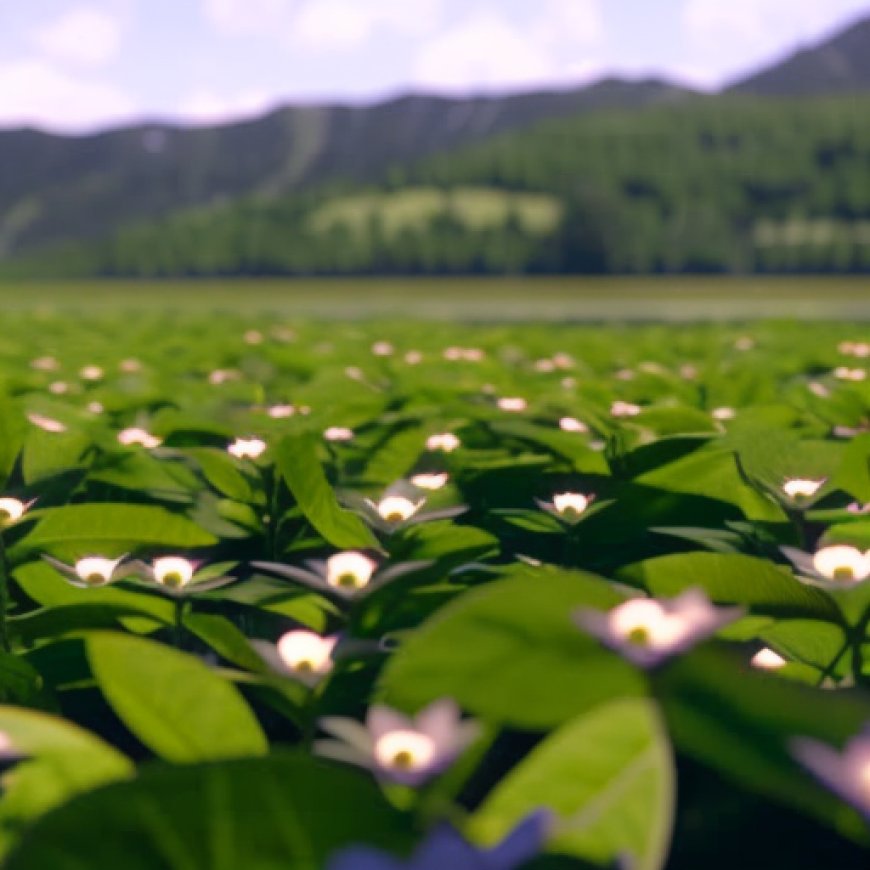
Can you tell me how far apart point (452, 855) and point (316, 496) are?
76 centimetres

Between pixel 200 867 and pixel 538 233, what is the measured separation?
60165mm

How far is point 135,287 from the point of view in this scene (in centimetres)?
3875

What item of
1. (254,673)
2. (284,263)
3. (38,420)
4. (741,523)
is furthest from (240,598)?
(284,263)

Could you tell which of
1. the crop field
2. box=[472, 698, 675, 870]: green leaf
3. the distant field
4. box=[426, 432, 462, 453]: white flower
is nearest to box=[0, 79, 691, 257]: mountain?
the distant field

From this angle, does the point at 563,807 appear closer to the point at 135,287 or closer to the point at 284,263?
the point at 135,287

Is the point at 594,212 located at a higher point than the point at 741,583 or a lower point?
lower

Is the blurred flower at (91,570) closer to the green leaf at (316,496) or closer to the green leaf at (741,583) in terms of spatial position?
the green leaf at (316,496)

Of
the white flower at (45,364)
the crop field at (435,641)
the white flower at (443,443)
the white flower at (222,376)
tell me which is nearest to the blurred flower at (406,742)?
the crop field at (435,641)

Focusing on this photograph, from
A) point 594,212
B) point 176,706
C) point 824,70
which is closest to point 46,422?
point 176,706

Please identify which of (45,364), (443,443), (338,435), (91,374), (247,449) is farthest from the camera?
(45,364)

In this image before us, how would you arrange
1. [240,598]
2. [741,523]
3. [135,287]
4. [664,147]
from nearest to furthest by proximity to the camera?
[240,598] → [741,523] → [135,287] → [664,147]

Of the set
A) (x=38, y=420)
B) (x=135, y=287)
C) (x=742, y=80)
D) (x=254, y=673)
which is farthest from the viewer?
(x=742, y=80)

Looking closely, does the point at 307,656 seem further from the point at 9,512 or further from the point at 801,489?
the point at 801,489

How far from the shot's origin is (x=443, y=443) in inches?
69.6
